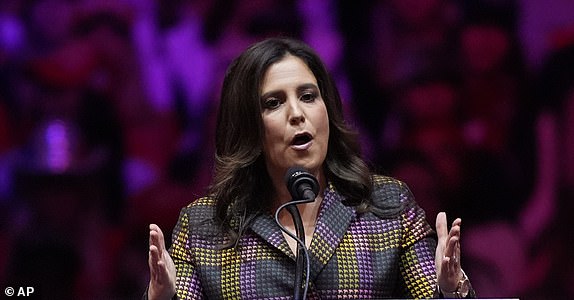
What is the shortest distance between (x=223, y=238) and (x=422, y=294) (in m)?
0.44

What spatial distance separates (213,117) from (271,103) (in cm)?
99

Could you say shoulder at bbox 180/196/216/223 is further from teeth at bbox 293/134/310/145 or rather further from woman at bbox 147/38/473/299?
teeth at bbox 293/134/310/145

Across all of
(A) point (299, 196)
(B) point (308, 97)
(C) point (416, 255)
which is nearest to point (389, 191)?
(C) point (416, 255)

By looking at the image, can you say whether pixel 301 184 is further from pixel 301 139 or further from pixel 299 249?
pixel 301 139

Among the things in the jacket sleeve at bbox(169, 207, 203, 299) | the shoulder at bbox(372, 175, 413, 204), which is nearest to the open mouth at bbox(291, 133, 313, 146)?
the shoulder at bbox(372, 175, 413, 204)

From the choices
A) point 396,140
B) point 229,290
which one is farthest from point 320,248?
point 396,140

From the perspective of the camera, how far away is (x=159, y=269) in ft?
5.90

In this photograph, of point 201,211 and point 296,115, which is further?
point 201,211

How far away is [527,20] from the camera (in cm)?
304

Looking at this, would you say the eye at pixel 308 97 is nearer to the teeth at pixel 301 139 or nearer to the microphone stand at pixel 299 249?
the teeth at pixel 301 139

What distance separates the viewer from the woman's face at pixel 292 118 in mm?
1976

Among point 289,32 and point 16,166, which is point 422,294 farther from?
point 16,166

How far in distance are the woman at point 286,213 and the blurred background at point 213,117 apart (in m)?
0.86

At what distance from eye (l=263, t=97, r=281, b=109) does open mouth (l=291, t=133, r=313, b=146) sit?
0.10 m
